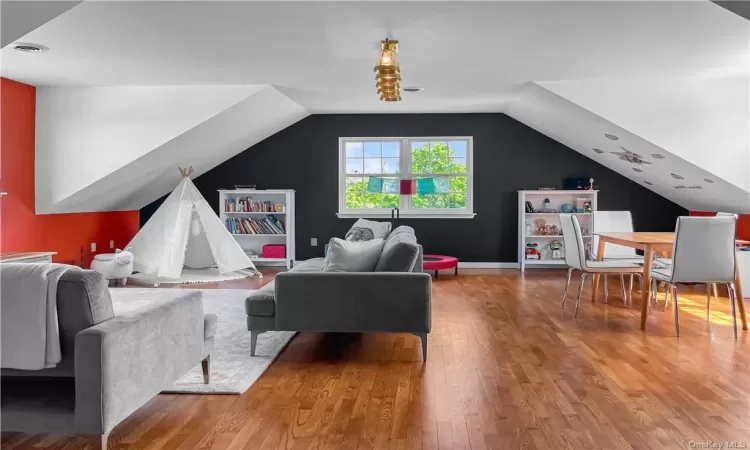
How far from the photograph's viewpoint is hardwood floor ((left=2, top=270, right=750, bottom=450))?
2654 mm

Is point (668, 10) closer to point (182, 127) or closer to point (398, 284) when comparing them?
point (398, 284)

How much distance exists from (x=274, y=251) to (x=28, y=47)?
4.62m

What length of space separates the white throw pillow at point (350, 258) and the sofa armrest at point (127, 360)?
1281mm

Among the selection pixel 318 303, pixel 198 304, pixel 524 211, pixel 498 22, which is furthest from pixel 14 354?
pixel 524 211

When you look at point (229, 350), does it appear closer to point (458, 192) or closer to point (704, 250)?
point (704, 250)

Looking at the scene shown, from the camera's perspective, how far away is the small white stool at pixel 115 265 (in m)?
6.97

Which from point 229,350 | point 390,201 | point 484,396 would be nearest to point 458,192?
point 390,201

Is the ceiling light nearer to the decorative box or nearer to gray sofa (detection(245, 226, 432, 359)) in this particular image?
gray sofa (detection(245, 226, 432, 359))

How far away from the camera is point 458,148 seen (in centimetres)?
905

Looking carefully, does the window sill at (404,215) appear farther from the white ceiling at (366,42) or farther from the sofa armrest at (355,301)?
the sofa armrest at (355,301)

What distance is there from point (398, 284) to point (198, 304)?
1.30 m

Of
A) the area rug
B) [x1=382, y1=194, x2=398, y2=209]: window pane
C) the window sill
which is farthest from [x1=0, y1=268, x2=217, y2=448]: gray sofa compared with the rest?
[x1=382, y1=194, x2=398, y2=209]: window pane

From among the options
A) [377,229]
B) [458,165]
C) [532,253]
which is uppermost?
[458,165]

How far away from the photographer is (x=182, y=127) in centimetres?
656
